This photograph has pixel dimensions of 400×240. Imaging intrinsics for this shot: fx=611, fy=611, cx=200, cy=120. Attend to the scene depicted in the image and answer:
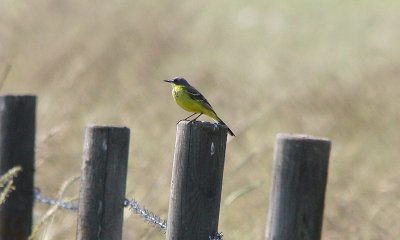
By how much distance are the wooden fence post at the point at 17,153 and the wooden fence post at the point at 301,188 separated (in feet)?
5.53

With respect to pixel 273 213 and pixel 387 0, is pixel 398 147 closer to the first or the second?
pixel 273 213

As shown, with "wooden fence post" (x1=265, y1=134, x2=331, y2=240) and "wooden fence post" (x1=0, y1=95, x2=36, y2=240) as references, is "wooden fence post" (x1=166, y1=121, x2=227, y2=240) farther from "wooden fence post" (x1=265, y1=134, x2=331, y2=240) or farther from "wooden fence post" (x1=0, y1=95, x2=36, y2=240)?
"wooden fence post" (x1=0, y1=95, x2=36, y2=240)

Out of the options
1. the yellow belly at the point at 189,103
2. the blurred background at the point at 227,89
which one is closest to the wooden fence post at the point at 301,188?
the blurred background at the point at 227,89

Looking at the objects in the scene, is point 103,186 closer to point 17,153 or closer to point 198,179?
point 198,179

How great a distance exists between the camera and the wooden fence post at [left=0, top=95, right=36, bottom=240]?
363cm

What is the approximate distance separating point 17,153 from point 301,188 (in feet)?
5.99

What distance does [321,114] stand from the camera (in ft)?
20.6

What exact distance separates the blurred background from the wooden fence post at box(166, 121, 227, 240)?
3.96 ft

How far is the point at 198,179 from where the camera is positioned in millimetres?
2193

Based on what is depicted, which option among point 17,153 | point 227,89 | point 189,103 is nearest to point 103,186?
point 17,153

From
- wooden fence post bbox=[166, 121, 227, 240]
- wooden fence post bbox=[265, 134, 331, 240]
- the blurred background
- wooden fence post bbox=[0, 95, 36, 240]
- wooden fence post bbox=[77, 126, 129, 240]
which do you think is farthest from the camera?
the blurred background

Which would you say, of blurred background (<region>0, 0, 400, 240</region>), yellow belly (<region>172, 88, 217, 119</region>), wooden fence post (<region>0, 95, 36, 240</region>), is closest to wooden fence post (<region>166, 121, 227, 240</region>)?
blurred background (<region>0, 0, 400, 240</region>)

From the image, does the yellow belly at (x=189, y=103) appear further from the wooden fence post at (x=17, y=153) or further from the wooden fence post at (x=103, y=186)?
the wooden fence post at (x=103, y=186)

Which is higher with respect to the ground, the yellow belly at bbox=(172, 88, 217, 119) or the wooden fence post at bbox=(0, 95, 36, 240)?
the yellow belly at bbox=(172, 88, 217, 119)
